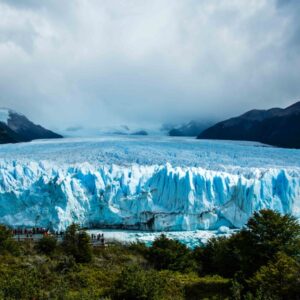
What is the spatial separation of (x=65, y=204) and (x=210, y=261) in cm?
832

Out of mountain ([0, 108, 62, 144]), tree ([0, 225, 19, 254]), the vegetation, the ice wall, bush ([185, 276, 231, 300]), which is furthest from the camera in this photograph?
mountain ([0, 108, 62, 144])

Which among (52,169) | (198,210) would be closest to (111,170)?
(52,169)

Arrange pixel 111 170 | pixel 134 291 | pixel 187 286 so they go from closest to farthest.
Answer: pixel 134 291 < pixel 187 286 < pixel 111 170

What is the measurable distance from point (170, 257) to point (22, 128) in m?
44.9

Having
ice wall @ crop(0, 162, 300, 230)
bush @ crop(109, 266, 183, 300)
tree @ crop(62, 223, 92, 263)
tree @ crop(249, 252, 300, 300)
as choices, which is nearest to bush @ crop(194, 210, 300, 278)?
tree @ crop(249, 252, 300, 300)

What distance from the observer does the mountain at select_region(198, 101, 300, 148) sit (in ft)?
125

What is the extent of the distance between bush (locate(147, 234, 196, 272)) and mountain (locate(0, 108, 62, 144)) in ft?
129

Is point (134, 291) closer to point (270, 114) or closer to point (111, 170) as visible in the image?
point (111, 170)

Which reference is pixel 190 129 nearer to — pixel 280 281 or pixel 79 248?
pixel 79 248

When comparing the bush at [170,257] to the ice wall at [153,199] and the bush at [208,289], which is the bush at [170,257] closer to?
the bush at [208,289]

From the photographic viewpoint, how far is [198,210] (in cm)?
2003

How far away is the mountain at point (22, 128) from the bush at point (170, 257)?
129ft

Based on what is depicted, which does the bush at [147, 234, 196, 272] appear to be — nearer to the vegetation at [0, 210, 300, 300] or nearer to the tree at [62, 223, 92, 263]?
the vegetation at [0, 210, 300, 300]

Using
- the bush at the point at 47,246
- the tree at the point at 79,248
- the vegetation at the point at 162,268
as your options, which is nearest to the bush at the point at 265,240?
the vegetation at the point at 162,268
